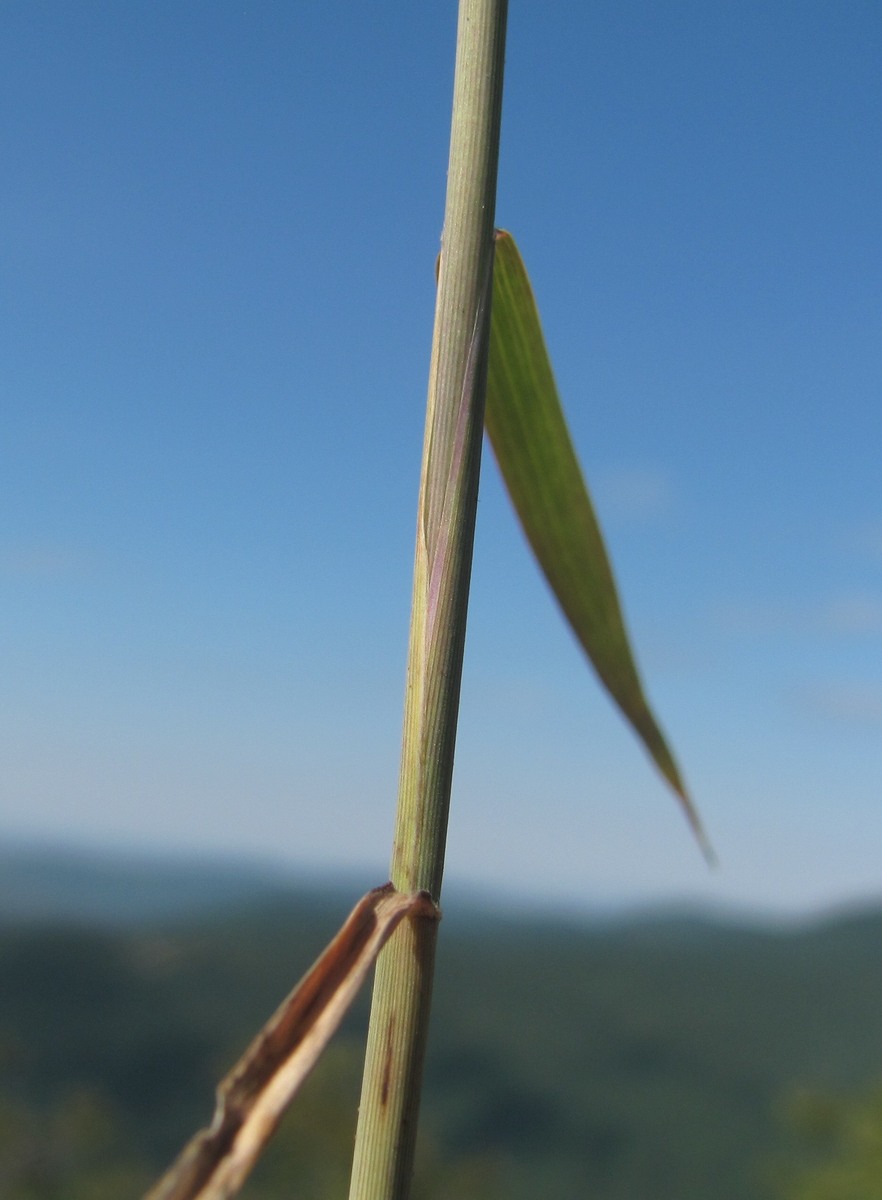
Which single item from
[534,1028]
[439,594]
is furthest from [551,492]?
[534,1028]

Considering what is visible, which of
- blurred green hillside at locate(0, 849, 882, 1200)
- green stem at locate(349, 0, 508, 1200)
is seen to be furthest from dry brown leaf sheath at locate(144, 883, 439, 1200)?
blurred green hillside at locate(0, 849, 882, 1200)

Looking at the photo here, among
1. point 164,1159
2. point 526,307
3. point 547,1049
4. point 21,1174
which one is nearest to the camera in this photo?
point 526,307

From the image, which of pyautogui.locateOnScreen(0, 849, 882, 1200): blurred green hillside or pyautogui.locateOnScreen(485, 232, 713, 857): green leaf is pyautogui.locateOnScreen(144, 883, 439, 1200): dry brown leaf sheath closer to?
pyautogui.locateOnScreen(485, 232, 713, 857): green leaf

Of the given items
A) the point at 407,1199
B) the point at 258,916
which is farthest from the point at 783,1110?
the point at 407,1199

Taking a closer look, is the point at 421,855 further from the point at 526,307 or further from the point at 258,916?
the point at 258,916

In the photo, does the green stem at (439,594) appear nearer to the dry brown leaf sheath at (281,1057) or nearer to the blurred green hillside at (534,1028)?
the dry brown leaf sheath at (281,1057)

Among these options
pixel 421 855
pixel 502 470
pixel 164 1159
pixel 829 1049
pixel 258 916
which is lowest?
pixel 164 1159
